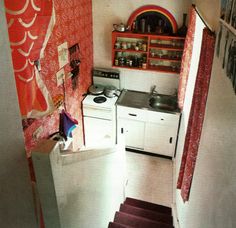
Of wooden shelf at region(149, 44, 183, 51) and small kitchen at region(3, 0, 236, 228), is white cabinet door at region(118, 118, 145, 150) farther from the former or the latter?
wooden shelf at region(149, 44, 183, 51)

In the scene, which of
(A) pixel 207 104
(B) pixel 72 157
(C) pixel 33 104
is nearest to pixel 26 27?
(C) pixel 33 104

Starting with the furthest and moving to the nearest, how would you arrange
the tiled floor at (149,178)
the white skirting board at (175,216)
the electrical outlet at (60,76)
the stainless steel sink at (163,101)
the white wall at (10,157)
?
the stainless steel sink at (163,101) < the tiled floor at (149,178) < the electrical outlet at (60,76) < the white skirting board at (175,216) < the white wall at (10,157)

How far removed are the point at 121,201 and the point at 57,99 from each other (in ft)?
5.04

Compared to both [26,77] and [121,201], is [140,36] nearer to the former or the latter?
[121,201]

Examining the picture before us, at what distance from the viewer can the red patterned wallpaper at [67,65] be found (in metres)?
2.62

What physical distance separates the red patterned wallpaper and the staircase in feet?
4.11

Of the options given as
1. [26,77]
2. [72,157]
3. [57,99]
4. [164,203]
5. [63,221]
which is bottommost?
[164,203]

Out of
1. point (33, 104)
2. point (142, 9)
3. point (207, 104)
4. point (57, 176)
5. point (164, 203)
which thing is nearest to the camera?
point (57, 176)

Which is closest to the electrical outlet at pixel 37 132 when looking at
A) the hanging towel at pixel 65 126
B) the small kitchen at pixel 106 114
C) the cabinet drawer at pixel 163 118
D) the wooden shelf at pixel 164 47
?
the small kitchen at pixel 106 114

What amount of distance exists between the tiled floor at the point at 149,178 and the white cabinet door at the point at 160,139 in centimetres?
18

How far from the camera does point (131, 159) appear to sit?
3.95m

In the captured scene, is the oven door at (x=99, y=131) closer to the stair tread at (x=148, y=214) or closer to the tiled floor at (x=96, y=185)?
the tiled floor at (x=96, y=185)

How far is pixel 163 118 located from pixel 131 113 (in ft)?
1.61

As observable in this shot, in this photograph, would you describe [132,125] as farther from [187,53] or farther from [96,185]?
[96,185]
